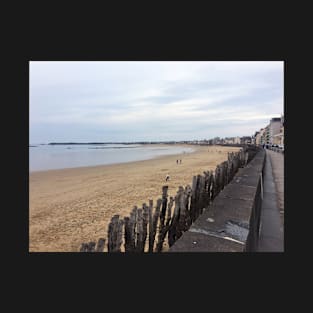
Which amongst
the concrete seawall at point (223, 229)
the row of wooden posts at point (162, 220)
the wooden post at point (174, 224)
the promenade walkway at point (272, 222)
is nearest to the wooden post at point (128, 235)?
the row of wooden posts at point (162, 220)

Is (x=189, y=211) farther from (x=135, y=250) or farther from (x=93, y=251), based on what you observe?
(x=93, y=251)

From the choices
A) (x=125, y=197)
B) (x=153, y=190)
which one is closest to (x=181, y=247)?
(x=125, y=197)

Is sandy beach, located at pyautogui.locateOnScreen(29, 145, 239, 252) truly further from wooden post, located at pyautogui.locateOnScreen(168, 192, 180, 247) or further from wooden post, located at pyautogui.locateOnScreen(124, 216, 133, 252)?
wooden post, located at pyautogui.locateOnScreen(124, 216, 133, 252)

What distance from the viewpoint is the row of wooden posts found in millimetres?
2238

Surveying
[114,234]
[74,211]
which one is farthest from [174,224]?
[74,211]

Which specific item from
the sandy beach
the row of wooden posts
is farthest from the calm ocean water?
the row of wooden posts

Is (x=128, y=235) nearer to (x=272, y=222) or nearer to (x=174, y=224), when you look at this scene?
(x=174, y=224)

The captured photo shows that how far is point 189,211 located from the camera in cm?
→ 353

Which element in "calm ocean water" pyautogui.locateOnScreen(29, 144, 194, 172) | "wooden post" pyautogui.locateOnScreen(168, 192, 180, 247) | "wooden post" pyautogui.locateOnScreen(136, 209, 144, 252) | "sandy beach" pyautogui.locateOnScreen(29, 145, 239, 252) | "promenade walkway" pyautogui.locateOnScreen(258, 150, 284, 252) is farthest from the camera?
"calm ocean water" pyautogui.locateOnScreen(29, 144, 194, 172)

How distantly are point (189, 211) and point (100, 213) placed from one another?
13.6 feet

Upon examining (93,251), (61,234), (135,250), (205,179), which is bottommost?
(61,234)

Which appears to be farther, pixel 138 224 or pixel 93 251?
pixel 138 224

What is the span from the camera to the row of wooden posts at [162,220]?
7.34ft

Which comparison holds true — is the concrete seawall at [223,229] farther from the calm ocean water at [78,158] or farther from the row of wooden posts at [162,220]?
the calm ocean water at [78,158]
